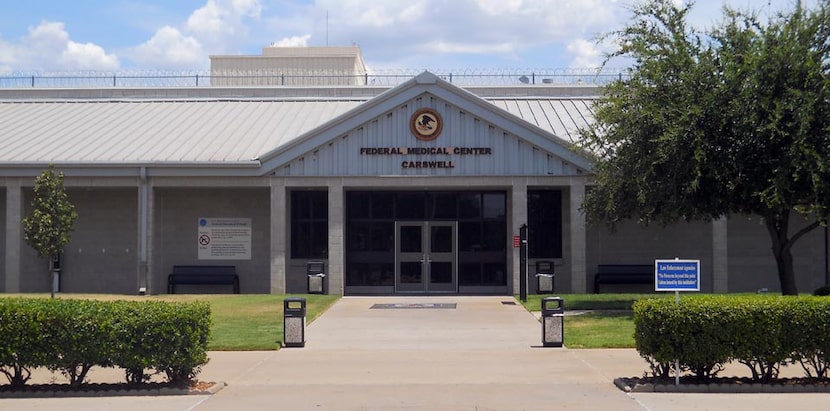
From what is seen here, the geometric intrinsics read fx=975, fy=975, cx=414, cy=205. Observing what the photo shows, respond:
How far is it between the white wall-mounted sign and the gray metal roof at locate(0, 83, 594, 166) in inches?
95.4

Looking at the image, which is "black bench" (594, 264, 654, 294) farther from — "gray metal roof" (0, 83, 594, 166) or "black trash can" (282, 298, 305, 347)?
"black trash can" (282, 298, 305, 347)

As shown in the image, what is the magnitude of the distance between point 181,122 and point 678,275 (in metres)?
24.9

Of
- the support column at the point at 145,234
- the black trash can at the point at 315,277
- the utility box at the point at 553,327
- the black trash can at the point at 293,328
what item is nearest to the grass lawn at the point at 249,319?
the black trash can at the point at 293,328

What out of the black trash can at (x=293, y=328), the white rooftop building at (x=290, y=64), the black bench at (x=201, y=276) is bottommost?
the black trash can at (x=293, y=328)

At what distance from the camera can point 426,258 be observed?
103 feet

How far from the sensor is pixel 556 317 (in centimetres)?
1703

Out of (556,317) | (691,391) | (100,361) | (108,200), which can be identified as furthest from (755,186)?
(108,200)

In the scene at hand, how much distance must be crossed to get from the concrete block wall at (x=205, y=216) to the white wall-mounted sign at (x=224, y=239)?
0.44ft

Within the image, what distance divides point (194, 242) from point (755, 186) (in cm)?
1787

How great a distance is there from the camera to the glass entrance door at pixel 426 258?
31281mm

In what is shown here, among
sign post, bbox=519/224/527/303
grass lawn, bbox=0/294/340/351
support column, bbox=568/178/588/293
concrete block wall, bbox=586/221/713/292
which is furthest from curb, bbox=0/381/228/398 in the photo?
concrete block wall, bbox=586/221/713/292

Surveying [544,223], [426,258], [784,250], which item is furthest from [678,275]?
[426,258]

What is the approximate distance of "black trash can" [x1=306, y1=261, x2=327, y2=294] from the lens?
29.1 meters

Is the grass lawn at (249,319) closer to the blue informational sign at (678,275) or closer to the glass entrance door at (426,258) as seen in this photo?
the glass entrance door at (426,258)
